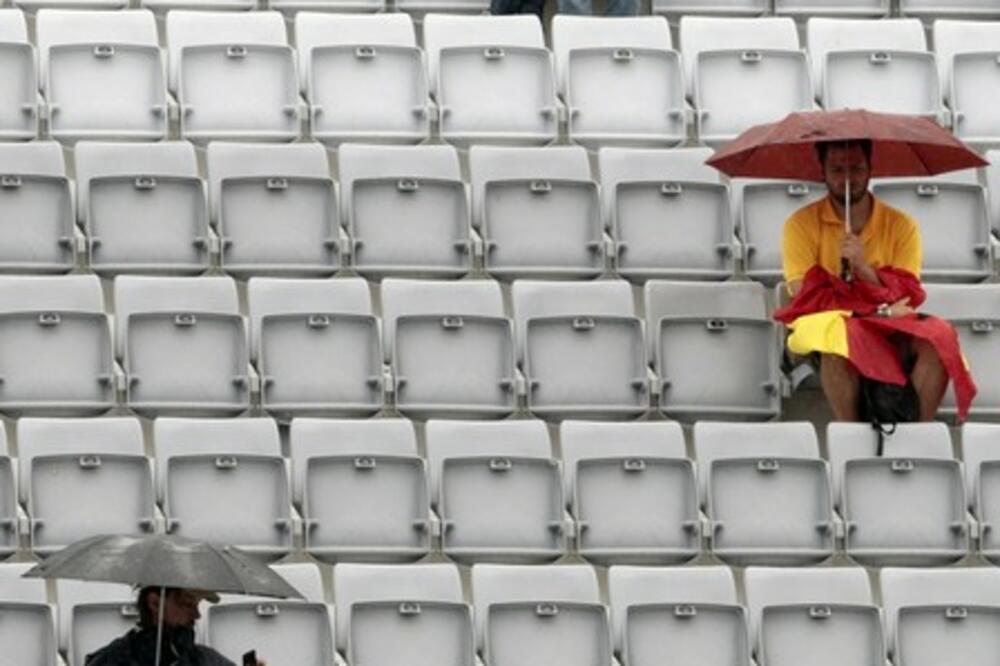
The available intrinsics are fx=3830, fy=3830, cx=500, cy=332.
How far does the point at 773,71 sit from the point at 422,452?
8.64ft

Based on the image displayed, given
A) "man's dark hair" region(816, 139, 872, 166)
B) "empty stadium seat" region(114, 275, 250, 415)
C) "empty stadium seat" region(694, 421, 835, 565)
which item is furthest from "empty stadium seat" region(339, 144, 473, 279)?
"empty stadium seat" region(694, 421, 835, 565)

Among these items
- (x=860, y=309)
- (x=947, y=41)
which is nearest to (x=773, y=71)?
(x=947, y=41)

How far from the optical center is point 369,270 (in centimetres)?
1283

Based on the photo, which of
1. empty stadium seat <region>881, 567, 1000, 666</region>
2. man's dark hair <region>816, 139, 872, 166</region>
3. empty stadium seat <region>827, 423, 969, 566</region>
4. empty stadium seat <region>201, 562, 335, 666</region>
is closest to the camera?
empty stadium seat <region>201, 562, 335, 666</region>

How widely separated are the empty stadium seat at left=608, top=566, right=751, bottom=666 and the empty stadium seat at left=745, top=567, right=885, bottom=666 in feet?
0.27

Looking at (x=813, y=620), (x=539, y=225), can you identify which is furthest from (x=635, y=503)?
(x=539, y=225)

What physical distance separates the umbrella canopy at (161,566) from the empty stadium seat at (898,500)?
277cm

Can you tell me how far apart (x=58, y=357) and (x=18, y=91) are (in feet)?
5.38

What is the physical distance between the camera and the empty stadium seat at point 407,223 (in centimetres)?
1288

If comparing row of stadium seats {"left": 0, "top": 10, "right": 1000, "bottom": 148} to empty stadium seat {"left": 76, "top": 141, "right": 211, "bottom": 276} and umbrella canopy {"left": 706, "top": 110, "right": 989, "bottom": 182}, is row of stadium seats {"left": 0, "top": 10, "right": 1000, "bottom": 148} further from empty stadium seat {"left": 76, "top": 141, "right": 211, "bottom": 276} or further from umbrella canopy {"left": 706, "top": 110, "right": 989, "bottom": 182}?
umbrella canopy {"left": 706, "top": 110, "right": 989, "bottom": 182}

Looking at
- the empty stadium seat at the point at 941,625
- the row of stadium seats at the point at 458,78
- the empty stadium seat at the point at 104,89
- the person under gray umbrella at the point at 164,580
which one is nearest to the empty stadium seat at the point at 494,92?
the row of stadium seats at the point at 458,78

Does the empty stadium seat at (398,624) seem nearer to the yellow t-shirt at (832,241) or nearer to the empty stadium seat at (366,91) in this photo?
the yellow t-shirt at (832,241)

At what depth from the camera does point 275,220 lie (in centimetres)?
1288

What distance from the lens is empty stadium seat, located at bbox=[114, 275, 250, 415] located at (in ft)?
39.8
